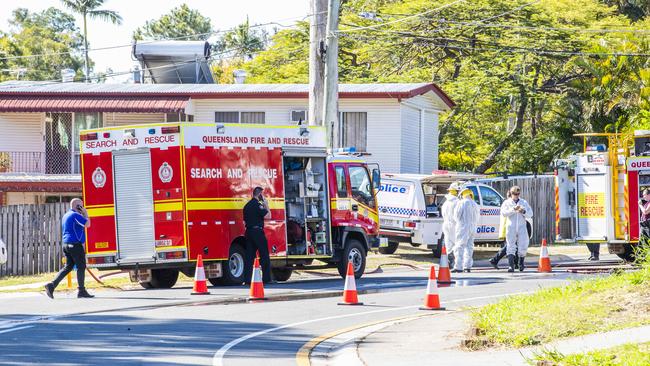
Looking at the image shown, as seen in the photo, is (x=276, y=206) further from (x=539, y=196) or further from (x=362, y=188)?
(x=539, y=196)

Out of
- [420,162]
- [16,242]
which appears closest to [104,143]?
[16,242]

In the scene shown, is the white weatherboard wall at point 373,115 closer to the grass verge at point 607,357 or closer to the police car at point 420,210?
the police car at point 420,210

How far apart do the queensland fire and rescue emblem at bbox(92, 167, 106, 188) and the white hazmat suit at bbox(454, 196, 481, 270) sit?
7.38m

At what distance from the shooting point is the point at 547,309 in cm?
1314

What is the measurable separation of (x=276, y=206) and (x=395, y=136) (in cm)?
1526

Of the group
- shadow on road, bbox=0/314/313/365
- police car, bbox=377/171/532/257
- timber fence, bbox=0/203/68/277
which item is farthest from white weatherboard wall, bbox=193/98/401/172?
shadow on road, bbox=0/314/313/365

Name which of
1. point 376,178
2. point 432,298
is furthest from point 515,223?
point 432,298

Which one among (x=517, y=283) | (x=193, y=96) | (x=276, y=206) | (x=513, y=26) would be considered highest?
(x=513, y=26)

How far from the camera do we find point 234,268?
21.9 metres

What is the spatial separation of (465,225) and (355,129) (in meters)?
14.2

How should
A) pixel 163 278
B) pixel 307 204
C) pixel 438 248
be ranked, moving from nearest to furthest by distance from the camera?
pixel 163 278 < pixel 307 204 < pixel 438 248

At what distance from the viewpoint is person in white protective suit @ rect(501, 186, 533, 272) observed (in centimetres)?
2427

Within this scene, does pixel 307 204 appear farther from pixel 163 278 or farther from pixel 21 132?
pixel 21 132

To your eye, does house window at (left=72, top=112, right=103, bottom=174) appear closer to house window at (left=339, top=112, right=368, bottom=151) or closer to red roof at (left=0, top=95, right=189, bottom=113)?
red roof at (left=0, top=95, right=189, bottom=113)
